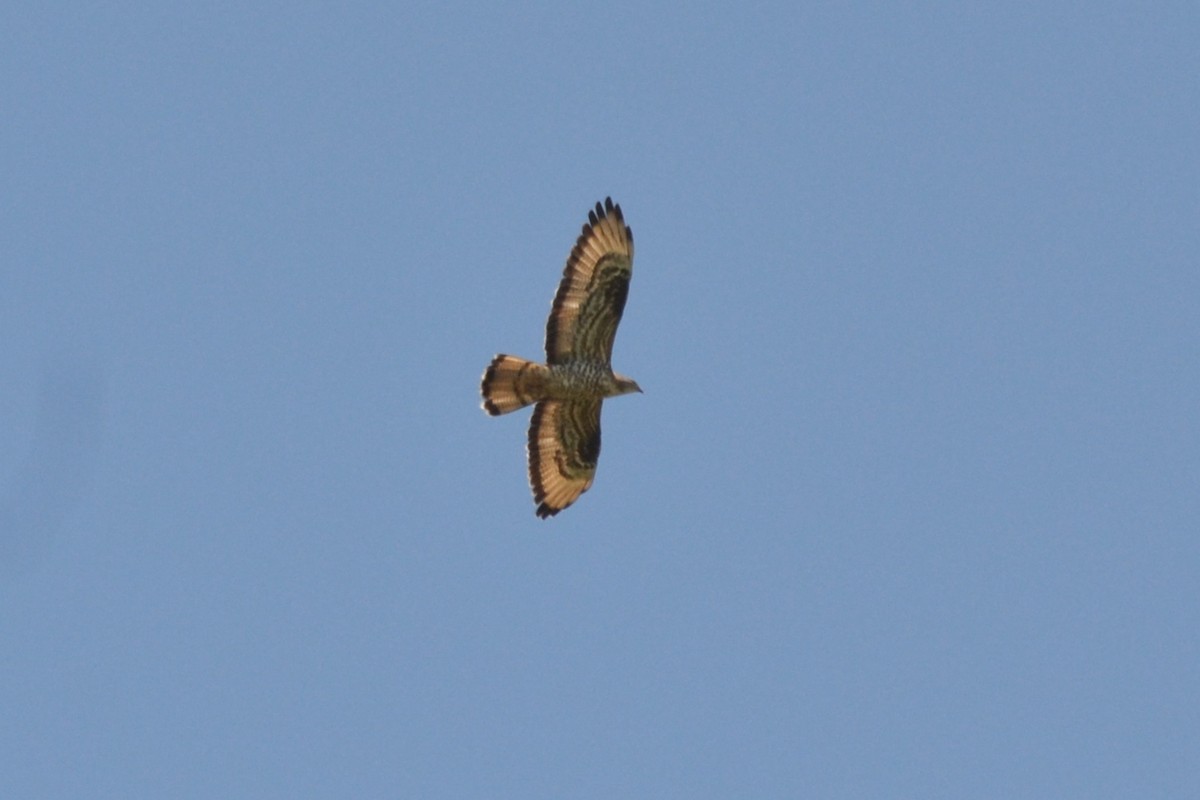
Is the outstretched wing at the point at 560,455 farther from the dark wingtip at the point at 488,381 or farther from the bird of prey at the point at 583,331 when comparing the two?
the dark wingtip at the point at 488,381

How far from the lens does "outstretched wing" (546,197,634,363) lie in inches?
926

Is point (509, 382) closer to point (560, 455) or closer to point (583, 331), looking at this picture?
point (583, 331)

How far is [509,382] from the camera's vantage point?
23.5 meters

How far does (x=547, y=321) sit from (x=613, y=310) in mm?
678

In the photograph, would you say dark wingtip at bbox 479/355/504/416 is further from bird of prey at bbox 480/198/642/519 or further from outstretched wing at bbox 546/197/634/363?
outstretched wing at bbox 546/197/634/363

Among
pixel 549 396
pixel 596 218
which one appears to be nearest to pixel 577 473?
pixel 549 396

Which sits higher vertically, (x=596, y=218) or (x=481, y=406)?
(x=596, y=218)

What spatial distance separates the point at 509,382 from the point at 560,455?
1.46 meters

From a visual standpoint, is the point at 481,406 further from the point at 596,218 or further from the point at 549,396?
the point at 596,218

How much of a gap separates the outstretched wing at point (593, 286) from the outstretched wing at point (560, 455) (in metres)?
0.92

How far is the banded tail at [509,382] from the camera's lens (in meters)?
23.4

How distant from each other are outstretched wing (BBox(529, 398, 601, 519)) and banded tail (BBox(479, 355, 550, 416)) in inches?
26.4

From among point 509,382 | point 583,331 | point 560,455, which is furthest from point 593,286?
point 560,455

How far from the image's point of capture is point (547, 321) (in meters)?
23.7
